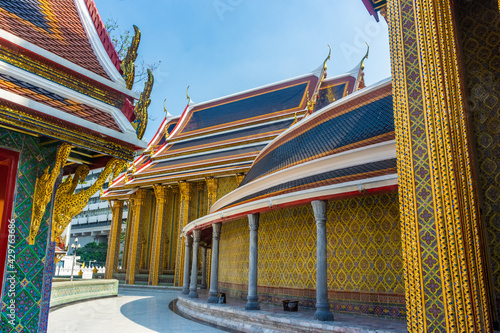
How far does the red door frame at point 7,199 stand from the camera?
410 centimetres

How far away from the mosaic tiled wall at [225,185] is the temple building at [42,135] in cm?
1470

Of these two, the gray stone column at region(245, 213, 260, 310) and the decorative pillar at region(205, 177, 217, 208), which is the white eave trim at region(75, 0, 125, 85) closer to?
the gray stone column at region(245, 213, 260, 310)

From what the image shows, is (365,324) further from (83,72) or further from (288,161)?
(83,72)

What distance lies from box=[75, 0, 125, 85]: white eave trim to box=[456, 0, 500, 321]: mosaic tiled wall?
450 centimetres

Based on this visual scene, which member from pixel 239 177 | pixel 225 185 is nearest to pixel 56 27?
pixel 239 177

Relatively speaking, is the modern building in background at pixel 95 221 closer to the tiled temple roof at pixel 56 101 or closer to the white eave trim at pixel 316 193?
the white eave trim at pixel 316 193

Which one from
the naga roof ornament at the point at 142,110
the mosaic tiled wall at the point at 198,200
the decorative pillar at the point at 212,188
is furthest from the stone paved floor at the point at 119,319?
the mosaic tiled wall at the point at 198,200

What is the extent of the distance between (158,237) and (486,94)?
18.9 meters

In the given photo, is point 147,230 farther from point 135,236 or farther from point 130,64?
point 130,64

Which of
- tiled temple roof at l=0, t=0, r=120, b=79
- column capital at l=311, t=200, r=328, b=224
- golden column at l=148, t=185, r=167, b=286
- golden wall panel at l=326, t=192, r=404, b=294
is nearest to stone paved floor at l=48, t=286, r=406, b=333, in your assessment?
golden wall panel at l=326, t=192, r=404, b=294

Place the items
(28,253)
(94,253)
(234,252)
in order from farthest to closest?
(94,253), (234,252), (28,253)

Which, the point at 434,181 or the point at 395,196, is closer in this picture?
the point at 434,181

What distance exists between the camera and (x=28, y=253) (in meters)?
4.28

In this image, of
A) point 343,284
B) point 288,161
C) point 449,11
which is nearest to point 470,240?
point 449,11
